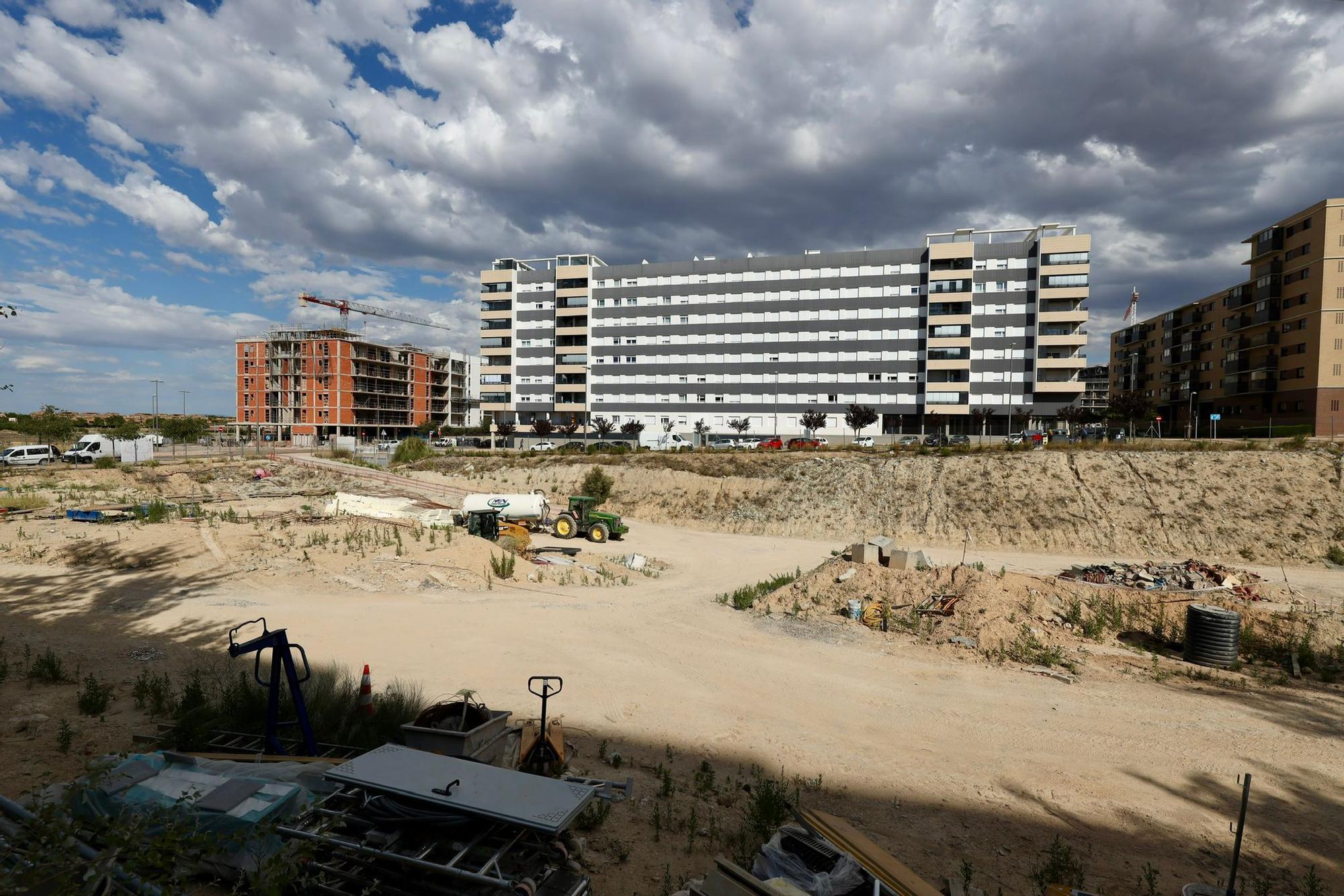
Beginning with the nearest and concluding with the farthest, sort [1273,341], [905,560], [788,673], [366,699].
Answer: [366,699] < [788,673] < [905,560] < [1273,341]

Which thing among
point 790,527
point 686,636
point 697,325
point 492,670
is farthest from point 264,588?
point 697,325

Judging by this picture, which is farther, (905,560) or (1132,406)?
(1132,406)

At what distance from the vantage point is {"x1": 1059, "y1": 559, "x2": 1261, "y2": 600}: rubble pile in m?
19.5

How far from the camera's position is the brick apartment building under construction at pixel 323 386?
104438mm

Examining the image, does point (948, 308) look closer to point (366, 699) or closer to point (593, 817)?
point (593, 817)

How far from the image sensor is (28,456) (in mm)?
49562

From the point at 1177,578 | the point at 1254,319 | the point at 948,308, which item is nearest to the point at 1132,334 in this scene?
the point at 1254,319

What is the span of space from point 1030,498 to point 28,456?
75.4 meters

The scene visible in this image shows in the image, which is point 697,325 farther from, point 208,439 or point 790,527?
point 208,439

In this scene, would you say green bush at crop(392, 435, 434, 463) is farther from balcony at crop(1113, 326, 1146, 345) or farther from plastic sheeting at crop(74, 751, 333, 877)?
balcony at crop(1113, 326, 1146, 345)

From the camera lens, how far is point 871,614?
703 inches

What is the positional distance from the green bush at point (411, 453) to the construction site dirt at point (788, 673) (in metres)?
29.6

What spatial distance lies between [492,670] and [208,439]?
338ft

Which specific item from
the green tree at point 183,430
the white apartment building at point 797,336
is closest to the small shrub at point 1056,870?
the white apartment building at point 797,336
